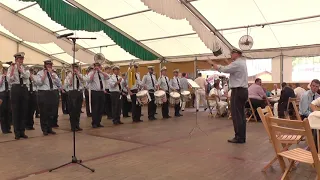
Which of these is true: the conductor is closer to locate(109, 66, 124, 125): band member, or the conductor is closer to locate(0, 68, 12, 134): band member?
locate(109, 66, 124, 125): band member

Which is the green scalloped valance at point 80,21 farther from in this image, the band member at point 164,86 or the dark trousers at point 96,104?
the band member at point 164,86

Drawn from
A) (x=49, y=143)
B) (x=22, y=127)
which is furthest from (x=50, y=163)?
(x=22, y=127)

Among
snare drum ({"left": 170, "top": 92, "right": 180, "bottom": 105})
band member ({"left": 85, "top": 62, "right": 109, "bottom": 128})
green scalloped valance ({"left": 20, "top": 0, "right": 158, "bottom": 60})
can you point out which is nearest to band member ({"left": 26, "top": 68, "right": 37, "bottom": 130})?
band member ({"left": 85, "top": 62, "right": 109, "bottom": 128})

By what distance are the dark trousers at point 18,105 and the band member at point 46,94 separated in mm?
382

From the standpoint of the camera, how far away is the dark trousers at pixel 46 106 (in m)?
6.43

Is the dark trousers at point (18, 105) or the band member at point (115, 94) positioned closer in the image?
the dark trousers at point (18, 105)

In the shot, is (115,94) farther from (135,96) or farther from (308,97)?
(308,97)

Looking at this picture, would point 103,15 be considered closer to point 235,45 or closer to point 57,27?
point 57,27

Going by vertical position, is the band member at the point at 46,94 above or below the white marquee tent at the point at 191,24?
below

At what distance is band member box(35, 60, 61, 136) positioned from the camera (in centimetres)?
632

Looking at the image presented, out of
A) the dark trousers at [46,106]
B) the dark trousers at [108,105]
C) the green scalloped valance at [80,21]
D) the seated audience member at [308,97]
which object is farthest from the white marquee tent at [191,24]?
the seated audience member at [308,97]

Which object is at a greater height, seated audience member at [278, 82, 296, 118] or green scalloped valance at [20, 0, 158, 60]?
green scalloped valance at [20, 0, 158, 60]

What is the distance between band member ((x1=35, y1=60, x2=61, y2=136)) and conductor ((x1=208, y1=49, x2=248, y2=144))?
3587mm

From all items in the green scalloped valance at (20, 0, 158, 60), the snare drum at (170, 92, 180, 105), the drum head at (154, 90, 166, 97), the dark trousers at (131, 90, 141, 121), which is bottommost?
the dark trousers at (131, 90, 141, 121)
